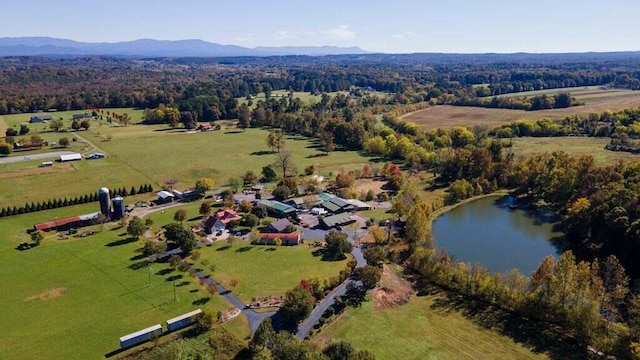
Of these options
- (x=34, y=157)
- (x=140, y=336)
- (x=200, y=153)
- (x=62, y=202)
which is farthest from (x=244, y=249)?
(x=34, y=157)

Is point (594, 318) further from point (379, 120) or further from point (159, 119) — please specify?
point (159, 119)

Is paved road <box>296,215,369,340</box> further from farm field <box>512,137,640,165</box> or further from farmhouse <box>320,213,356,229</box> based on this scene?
farm field <box>512,137,640,165</box>

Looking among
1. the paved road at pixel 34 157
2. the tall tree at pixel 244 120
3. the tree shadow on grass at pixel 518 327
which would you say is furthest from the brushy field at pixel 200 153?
the tree shadow on grass at pixel 518 327

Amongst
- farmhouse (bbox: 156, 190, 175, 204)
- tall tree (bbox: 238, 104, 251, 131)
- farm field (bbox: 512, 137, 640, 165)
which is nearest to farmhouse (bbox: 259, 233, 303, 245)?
farmhouse (bbox: 156, 190, 175, 204)

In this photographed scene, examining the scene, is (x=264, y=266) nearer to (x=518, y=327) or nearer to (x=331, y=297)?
(x=331, y=297)

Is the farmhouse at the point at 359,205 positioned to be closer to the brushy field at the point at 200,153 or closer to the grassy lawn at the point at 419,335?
the brushy field at the point at 200,153
